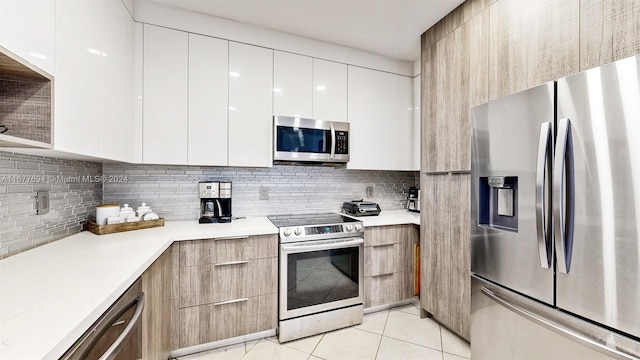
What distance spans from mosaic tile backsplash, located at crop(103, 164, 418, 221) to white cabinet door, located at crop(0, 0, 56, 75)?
137cm

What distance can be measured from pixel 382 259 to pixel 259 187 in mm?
1347

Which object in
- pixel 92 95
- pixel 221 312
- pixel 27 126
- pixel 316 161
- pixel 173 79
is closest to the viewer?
pixel 27 126

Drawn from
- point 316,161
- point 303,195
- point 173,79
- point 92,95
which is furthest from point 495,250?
point 173,79

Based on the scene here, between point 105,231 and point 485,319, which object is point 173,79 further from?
point 485,319

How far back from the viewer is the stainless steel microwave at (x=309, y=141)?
7.57 feet

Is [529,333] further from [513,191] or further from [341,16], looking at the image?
[341,16]

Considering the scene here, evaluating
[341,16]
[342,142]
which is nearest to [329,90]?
[342,142]

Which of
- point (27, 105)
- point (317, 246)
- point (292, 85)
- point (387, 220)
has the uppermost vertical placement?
point (292, 85)

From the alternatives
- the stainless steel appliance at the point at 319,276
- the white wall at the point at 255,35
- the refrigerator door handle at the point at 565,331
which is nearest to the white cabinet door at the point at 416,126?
the white wall at the point at 255,35

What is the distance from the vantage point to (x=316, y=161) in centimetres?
247

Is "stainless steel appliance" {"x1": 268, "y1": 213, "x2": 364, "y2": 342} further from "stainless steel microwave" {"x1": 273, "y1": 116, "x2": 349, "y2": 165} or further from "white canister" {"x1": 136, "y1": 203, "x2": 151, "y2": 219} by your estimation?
"white canister" {"x1": 136, "y1": 203, "x2": 151, "y2": 219}

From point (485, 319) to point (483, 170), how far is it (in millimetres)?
859

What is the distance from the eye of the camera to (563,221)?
1135 mm

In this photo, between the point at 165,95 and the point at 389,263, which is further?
the point at 389,263
